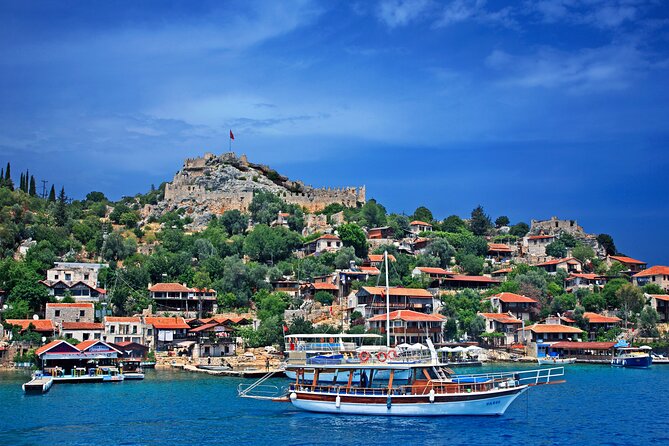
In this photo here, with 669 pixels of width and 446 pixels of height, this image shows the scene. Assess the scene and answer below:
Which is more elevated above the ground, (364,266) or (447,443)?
(364,266)

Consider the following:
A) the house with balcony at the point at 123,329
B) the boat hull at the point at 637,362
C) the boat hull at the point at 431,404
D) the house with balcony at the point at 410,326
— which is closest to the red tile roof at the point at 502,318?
the house with balcony at the point at 410,326

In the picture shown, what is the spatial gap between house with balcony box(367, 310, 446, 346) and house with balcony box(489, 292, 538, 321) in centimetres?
900

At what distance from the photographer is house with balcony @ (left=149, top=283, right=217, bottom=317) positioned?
71938 mm

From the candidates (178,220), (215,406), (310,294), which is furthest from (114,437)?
(178,220)

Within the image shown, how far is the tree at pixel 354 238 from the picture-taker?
87812 millimetres

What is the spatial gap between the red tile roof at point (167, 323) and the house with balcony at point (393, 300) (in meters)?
15.5

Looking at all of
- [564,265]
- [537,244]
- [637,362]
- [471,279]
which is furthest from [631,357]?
[537,244]

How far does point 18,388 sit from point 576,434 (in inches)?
1237

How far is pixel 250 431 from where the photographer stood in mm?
32031

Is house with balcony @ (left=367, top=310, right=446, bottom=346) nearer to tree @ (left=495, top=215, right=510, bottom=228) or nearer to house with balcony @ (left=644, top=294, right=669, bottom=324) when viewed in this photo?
house with balcony @ (left=644, top=294, right=669, bottom=324)

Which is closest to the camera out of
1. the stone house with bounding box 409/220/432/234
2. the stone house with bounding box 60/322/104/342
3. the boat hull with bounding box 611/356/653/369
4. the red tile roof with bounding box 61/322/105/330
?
the stone house with bounding box 60/322/104/342

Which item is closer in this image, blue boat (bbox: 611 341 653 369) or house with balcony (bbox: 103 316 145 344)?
house with balcony (bbox: 103 316 145 344)

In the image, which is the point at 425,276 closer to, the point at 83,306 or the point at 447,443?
the point at 83,306

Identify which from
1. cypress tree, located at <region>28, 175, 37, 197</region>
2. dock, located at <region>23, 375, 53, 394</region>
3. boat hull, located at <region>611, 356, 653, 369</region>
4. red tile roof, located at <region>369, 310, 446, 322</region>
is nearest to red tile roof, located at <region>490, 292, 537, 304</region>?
red tile roof, located at <region>369, 310, 446, 322</region>
